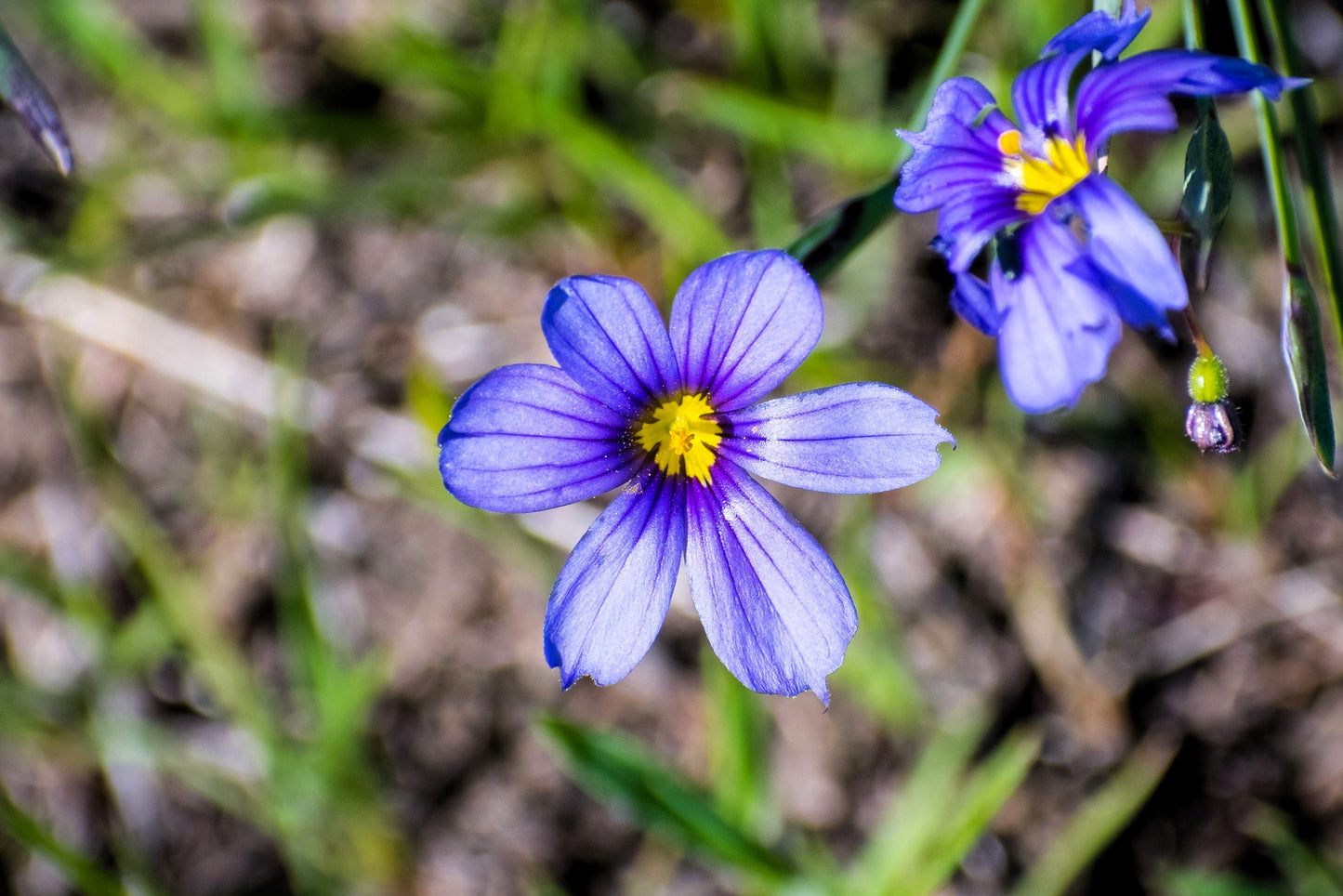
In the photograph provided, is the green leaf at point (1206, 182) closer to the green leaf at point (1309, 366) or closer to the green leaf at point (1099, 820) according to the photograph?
the green leaf at point (1309, 366)

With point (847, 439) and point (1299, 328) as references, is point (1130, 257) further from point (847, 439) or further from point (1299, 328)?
point (847, 439)

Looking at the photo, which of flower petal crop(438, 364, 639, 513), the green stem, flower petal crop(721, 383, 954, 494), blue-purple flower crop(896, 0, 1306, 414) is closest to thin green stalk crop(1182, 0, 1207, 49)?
the green stem

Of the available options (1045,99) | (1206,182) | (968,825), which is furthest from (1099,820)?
(1045,99)

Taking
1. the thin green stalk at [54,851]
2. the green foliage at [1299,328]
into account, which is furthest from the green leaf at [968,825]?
the thin green stalk at [54,851]

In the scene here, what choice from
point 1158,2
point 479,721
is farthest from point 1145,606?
point 479,721

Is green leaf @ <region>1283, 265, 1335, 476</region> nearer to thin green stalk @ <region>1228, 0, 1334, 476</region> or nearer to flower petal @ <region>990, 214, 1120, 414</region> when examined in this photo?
thin green stalk @ <region>1228, 0, 1334, 476</region>
